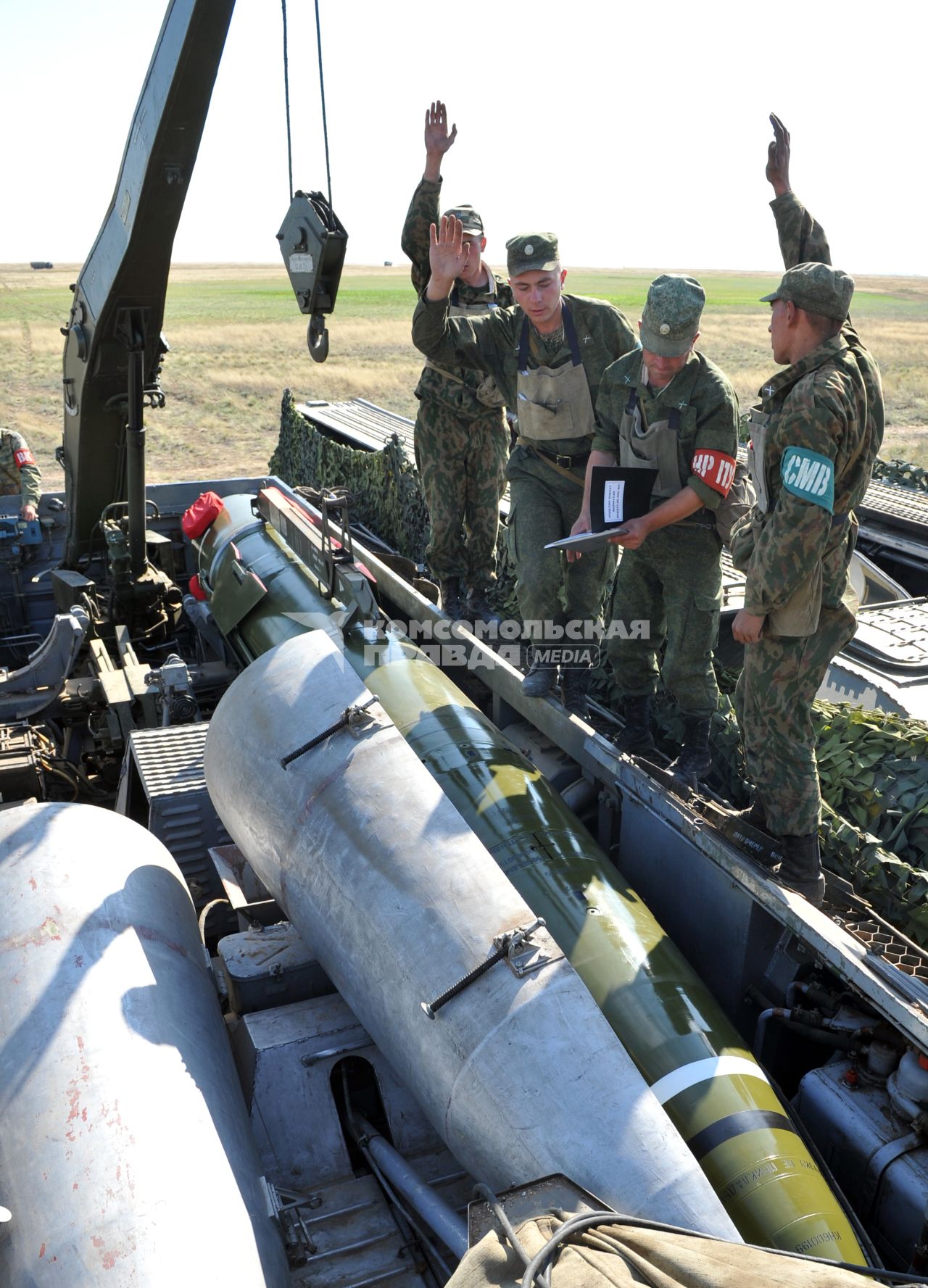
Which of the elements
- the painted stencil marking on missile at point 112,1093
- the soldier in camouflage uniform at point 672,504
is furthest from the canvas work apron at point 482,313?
the painted stencil marking on missile at point 112,1093

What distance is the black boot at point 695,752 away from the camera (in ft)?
14.4

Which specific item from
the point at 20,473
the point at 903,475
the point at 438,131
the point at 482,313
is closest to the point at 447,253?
the point at 438,131

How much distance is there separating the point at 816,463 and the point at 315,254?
3.13 meters

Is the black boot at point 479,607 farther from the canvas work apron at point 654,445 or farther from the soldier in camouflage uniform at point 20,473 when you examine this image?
the soldier in camouflage uniform at point 20,473

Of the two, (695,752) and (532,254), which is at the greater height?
(532,254)

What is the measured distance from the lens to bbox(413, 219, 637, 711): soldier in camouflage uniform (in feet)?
15.4

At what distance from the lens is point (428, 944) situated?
313 cm

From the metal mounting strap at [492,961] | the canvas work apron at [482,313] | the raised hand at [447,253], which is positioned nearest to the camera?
the metal mounting strap at [492,961]

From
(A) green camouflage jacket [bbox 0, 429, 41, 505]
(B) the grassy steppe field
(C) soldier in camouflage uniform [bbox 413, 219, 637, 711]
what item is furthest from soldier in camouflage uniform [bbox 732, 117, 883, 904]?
(B) the grassy steppe field

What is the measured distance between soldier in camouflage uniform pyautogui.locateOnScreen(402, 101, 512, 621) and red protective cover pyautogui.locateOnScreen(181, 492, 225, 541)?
1931mm

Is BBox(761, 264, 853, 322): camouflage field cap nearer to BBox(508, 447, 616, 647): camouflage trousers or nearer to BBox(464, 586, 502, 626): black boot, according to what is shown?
BBox(508, 447, 616, 647): camouflage trousers

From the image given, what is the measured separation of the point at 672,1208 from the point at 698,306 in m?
3.02

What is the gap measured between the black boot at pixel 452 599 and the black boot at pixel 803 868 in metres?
2.84

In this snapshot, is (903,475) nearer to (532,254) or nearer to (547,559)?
(547,559)
